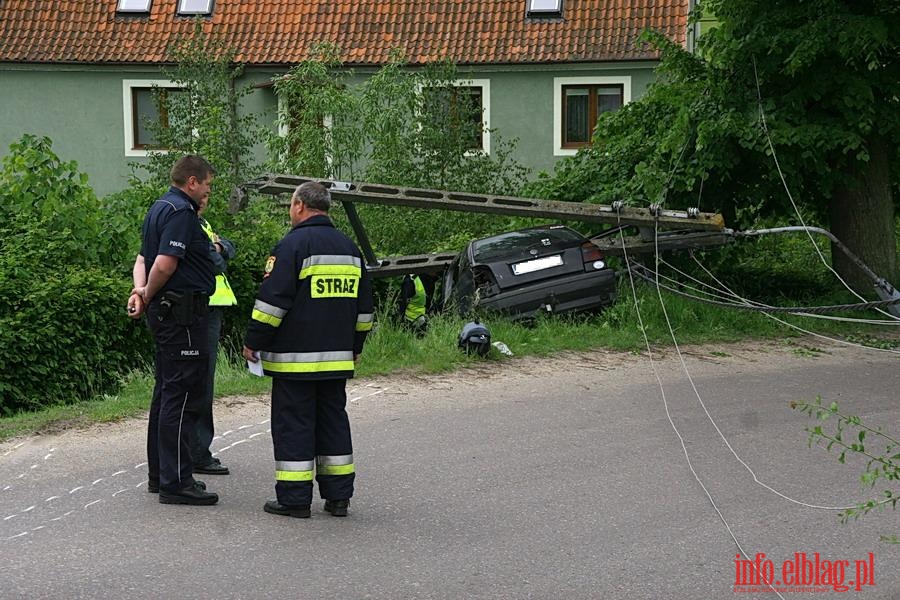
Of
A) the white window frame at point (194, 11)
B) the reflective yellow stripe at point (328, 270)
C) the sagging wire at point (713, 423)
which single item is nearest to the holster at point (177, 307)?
the reflective yellow stripe at point (328, 270)

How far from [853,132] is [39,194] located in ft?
29.1

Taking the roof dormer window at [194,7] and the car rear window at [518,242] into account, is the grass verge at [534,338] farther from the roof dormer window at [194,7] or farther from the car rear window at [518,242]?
the roof dormer window at [194,7]

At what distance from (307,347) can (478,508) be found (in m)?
1.31

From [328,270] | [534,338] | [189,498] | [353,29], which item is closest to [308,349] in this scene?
[328,270]

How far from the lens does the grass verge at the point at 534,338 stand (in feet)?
32.3

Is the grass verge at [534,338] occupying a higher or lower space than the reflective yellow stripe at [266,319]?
lower

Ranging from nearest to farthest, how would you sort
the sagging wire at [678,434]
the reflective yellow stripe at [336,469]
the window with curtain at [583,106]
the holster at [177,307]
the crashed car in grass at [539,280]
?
the sagging wire at [678,434] → the reflective yellow stripe at [336,469] → the holster at [177,307] → the crashed car in grass at [539,280] → the window with curtain at [583,106]

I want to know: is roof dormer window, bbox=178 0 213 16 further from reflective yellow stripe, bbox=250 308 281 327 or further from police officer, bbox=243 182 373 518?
reflective yellow stripe, bbox=250 308 281 327

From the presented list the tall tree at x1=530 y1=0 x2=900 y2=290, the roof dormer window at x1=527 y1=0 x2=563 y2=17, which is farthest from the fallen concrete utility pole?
the roof dormer window at x1=527 y1=0 x2=563 y2=17

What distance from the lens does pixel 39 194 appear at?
1298 centimetres

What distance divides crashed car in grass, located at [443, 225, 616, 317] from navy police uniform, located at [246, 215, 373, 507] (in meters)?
6.70

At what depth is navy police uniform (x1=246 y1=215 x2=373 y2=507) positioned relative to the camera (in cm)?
672

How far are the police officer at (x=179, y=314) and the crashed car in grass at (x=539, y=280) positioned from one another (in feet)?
21.8

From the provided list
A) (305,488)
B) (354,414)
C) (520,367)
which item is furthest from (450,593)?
(520,367)
